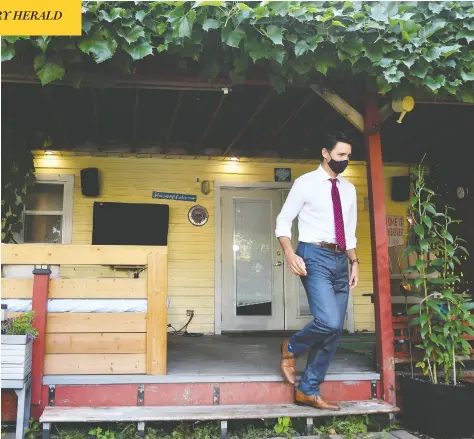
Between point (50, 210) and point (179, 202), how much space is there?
5.34ft

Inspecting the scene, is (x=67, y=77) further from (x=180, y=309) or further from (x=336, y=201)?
(x=180, y=309)

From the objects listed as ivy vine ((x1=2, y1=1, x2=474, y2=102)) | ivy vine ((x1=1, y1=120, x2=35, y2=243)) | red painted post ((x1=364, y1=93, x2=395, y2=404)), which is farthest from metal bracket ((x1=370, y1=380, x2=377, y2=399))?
ivy vine ((x1=1, y1=120, x2=35, y2=243))

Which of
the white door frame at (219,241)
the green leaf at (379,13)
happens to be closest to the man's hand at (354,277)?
the green leaf at (379,13)

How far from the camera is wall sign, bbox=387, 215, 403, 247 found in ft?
22.2

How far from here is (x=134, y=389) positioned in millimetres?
3350

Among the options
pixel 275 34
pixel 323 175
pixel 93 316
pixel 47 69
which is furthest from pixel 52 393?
Result: pixel 275 34

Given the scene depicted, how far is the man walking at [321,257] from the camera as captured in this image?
10.4 ft

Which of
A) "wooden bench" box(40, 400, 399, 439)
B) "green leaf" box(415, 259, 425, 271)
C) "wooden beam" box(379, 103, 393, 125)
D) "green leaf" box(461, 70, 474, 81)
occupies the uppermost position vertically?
"green leaf" box(461, 70, 474, 81)

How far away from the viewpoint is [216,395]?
341 cm

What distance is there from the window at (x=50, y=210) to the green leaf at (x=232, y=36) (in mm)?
3711

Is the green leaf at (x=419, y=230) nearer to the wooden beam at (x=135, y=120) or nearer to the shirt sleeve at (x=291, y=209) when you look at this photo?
the shirt sleeve at (x=291, y=209)

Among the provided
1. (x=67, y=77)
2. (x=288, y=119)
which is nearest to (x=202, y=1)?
(x=67, y=77)

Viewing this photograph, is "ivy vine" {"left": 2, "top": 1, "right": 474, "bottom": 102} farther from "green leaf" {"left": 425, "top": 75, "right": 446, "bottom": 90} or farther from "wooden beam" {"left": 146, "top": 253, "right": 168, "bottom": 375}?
"wooden beam" {"left": 146, "top": 253, "right": 168, "bottom": 375}

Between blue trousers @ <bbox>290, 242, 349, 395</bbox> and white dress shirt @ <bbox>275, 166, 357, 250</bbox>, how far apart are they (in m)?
0.10
